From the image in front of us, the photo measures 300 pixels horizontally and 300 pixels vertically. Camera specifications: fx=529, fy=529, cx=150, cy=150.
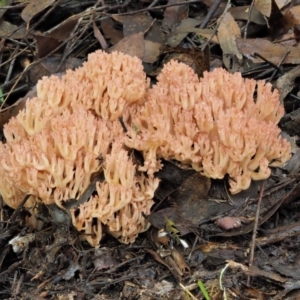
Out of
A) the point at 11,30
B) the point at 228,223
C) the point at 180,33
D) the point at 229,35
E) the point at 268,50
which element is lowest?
the point at 228,223

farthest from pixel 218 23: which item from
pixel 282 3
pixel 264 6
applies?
pixel 282 3

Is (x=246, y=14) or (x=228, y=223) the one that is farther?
(x=246, y=14)

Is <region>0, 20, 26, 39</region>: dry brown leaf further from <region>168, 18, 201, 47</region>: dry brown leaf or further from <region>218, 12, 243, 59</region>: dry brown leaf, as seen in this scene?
<region>218, 12, 243, 59</region>: dry brown leaf

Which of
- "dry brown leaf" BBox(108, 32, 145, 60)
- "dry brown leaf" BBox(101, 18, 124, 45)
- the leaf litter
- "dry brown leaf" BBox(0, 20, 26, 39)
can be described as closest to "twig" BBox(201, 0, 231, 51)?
the leaf litter

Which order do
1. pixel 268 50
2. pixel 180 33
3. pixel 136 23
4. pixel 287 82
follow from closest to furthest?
pixel 287 82 → pixel 268 50 → pixel 180 33 → pixel 136 23

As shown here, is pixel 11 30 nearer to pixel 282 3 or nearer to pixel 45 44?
pixel 45 44

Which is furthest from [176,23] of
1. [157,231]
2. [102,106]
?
[157,231]

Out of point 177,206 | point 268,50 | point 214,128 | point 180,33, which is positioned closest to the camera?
point 214,128

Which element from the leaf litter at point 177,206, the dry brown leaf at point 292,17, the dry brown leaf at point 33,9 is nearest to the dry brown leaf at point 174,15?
the leaf litter at point 177,206
